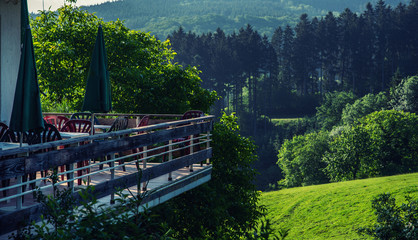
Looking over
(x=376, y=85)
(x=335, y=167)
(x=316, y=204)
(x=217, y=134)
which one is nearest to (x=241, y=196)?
(x=217, y=134)

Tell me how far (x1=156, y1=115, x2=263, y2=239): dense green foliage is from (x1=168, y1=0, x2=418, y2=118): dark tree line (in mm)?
85109

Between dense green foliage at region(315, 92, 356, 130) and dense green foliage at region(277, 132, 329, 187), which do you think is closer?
dense green foliage at region(277, 132, 329, 187)

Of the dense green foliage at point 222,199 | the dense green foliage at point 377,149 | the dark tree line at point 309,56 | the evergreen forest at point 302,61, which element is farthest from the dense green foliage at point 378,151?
the dark tree line at point 309,56

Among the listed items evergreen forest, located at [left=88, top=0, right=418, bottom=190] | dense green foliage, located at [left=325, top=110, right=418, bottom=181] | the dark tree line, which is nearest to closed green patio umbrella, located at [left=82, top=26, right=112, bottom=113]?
dense green foliage, located at [left=325, top=110, right=418, bottom=181]

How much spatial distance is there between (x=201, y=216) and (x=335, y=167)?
48.9 meters

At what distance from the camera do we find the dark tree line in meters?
104

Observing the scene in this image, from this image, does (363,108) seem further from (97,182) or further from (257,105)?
(97,182)

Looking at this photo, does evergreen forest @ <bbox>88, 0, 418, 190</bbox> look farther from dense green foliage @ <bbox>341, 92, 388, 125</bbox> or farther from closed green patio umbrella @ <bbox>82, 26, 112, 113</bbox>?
closed green patio umbrella @ <bbox>82, 26, 112, 113</bbox>

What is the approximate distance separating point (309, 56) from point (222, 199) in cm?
9953

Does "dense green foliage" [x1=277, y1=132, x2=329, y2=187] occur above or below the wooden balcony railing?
below

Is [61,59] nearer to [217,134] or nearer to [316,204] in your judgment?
[217,134]

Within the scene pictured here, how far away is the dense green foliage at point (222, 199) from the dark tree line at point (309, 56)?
85.1m

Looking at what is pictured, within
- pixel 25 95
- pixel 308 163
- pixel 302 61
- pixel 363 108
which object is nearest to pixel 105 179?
pixel 25 95

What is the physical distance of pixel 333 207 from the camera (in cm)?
3919
